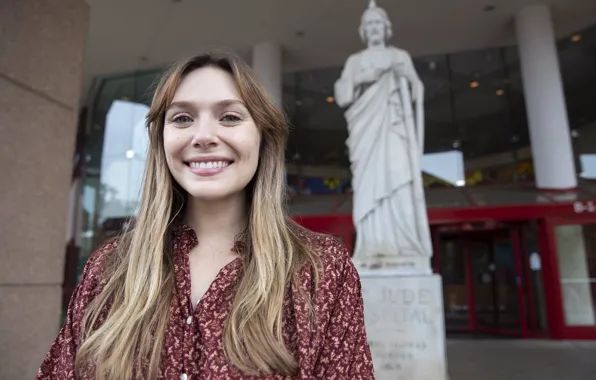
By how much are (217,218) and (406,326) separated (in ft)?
9.19

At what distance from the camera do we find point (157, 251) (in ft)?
3.00

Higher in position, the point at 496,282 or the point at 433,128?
the point at 433,128

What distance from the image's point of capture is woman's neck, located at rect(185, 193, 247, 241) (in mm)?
991

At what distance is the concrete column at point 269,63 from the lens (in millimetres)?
10461

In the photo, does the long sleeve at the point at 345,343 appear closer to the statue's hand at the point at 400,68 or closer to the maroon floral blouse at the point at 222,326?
the maroon floral blouse at the point at 222,326

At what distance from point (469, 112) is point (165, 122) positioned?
43.8ft

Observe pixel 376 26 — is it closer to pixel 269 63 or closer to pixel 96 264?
pixel 96 264

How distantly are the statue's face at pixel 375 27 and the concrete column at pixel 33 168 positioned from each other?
2.68 metres

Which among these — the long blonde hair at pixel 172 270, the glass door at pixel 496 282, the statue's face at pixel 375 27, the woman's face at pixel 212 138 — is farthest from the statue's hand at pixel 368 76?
the glass door at pixel 496 282

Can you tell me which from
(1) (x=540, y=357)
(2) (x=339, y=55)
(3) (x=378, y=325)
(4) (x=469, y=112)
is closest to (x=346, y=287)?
(3) (x=378, y=325)

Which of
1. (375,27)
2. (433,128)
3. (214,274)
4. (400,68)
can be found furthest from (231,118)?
(433,128)

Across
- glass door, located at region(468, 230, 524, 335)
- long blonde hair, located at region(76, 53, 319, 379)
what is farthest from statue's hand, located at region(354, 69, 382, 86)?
glass door, located at region(468, 230, 524, 335)

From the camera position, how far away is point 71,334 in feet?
2.95

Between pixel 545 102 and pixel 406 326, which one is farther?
pixel 545 102
